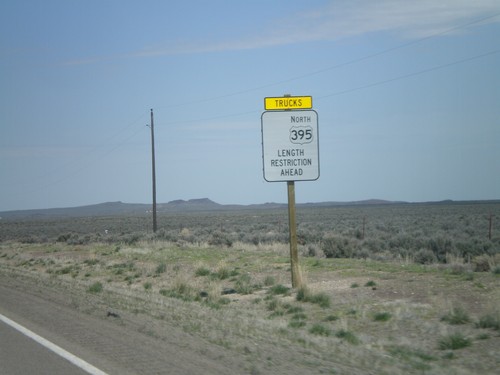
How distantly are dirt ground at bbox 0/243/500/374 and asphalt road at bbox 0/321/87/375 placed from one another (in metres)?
0.47

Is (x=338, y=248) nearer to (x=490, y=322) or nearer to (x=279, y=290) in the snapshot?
(x=279, y=290)

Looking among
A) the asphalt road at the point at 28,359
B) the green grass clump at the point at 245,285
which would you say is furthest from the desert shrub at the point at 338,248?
the asphalt road at the point at 28,359

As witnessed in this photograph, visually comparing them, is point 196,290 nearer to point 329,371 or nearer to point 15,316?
point 15,316

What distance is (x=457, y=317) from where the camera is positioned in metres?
12.8

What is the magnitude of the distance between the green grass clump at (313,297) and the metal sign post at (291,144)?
180 centimetres

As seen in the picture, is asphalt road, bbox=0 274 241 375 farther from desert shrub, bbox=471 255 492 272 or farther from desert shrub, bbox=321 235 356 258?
desert shrub, bbox=321 235 356 258

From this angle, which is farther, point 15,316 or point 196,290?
point 196,290

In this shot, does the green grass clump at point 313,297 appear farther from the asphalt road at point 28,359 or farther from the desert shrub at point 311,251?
the desert shrub at point 311,251

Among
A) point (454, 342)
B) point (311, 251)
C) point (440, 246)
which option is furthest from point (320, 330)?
point (440, 246)

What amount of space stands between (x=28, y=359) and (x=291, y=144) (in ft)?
37.4

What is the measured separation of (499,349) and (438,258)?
19.5 m

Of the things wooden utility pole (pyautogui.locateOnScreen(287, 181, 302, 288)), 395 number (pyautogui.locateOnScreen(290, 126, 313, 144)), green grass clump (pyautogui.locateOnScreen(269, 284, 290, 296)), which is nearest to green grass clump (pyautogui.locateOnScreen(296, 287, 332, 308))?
green grass clump (pyautogui.locateOnScreen(269, 284, 290, 296))

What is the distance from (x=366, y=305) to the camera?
15789 millimetres

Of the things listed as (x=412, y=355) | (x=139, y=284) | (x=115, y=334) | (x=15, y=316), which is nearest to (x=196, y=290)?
(x=139, y=284)
